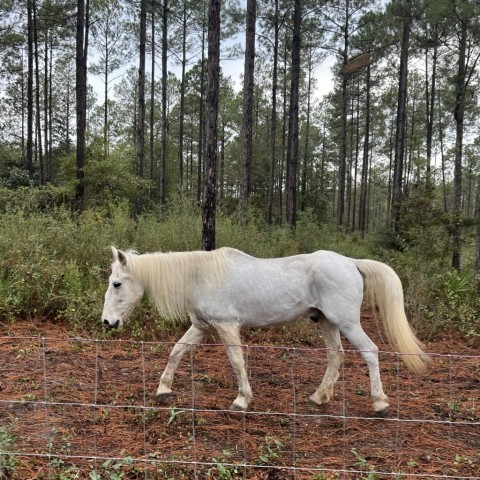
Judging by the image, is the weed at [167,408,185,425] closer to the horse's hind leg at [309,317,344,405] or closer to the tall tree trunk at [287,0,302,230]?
the horse's hind leg at [309,317,344,405]

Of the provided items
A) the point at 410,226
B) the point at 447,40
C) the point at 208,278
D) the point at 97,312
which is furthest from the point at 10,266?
the point at 447,40

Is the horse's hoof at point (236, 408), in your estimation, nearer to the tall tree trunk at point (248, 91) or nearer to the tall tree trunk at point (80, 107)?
the tall tree trunk at point (248, 91)

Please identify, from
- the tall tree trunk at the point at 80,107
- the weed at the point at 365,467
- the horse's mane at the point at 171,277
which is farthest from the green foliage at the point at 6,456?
the tall tree trunk at the point at 80,107

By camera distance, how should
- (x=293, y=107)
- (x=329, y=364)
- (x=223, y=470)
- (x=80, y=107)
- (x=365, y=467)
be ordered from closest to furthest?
(x=223, y=470) < (x=365, y=467) < (x=329, y=364) < (x=80, y=107) < (x=293, y=107)

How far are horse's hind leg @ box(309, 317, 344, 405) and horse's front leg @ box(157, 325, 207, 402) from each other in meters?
1.22

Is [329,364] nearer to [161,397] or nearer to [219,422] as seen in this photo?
[219,422]

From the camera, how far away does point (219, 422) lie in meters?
3.43

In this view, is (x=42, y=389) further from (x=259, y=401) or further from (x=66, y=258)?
(x=66, y=258)

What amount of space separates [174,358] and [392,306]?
2086 millimetres

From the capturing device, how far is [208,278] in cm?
370

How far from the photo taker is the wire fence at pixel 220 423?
8.79 feet

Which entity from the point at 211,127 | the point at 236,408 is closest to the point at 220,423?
the point at 236,408

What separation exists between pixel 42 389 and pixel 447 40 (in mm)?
14206

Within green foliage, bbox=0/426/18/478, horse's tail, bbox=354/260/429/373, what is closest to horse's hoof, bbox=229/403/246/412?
horse's tail, bbox=354/260/429/373
